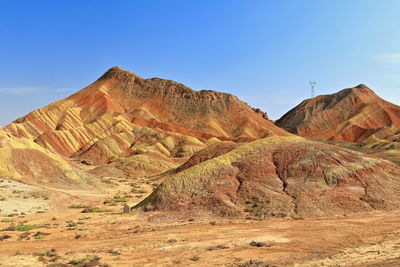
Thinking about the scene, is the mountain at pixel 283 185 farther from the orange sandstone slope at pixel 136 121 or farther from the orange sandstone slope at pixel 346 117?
the orange sandstone slope at pixel 346 117

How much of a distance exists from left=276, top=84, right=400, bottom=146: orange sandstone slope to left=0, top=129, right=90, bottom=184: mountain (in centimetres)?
11516

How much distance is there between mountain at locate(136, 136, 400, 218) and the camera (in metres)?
25.8

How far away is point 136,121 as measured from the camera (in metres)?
122

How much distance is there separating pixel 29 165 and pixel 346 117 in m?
147

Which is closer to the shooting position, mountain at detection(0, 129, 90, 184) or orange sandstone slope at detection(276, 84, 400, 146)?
mountain at detection(0, 129, 90, 184)

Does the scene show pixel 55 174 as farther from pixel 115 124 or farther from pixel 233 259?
pixel 115 124

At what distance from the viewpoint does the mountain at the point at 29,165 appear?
147 feet

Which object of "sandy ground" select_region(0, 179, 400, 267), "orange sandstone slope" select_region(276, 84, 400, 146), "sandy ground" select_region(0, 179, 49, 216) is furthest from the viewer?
"orange sandstone slope" select_region(276, 84, 400, 146)

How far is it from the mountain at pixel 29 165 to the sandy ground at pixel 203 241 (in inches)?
812

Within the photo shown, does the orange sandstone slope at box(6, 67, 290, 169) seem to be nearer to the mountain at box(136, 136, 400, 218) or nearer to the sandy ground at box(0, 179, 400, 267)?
the mountain at box(136, 136, 400, 218)

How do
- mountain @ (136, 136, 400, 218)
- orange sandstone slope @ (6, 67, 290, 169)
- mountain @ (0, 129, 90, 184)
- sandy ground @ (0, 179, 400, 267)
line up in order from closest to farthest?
1. sandy ground @ (0, 179, 400, 267)
2. mountain @ (136, 136, 400, 218)
3. mountain @ (0, 129, 90, 184)
4. orange sandstone slope @ (6, 67, 290, 169)

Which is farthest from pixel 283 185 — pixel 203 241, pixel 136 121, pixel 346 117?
pixel 346 117

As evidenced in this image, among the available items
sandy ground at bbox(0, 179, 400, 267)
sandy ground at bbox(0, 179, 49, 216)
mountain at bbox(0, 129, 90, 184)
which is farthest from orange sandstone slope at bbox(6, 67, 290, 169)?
sandy ground at bbox(0, 179, 400, 267)

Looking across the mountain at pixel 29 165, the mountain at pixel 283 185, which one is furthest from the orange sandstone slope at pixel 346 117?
the mountain at pixel 29 165
